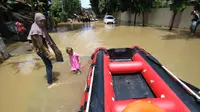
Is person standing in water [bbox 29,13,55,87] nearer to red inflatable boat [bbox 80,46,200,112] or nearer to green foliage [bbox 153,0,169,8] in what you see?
red inflatable boat [bbox 80,46,200,112]

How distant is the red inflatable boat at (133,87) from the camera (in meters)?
2.06

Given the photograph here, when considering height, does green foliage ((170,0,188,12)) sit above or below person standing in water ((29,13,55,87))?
above

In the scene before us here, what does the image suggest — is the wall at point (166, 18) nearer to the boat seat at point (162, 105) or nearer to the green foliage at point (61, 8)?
the boat seat at point (162, 105)

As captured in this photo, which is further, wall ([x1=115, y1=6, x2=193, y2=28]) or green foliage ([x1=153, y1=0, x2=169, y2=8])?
green foliage ([x1=153, y1=0, x2=169, y2=8])

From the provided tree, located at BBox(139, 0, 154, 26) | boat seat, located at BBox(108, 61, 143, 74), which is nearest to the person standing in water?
boat seat, located at BBox(108, 61, 143, 74)

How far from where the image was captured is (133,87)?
3188 millimetres

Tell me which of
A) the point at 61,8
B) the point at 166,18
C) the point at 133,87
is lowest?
the point at 133,87

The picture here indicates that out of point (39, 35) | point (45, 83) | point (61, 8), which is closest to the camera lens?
point (39, 35)

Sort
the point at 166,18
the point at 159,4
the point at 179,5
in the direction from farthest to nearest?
the point at 159,4, the point at 166,18, the point at 179,5

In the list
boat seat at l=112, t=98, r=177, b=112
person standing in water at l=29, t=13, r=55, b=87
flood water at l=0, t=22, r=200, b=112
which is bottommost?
flood water at l=0, t=22, r=200, b=112

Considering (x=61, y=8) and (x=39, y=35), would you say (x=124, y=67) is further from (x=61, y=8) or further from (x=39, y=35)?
(x=61, y=8)

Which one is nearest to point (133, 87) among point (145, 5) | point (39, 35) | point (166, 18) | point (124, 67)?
point (124, 67)

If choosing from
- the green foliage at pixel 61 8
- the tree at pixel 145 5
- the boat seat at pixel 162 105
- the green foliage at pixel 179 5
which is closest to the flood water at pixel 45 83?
the boat seat at pixel 162 105

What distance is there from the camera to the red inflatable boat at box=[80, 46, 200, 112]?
206cm
